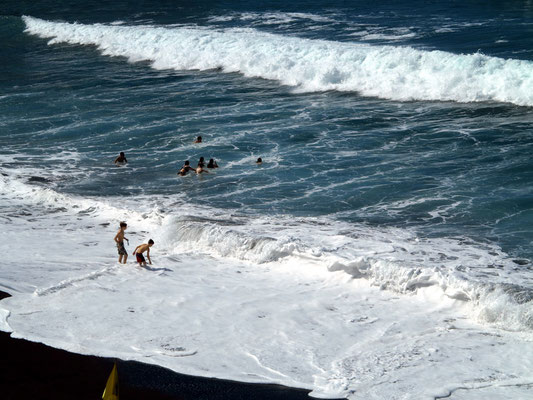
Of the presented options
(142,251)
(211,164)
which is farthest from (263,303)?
(211,164)

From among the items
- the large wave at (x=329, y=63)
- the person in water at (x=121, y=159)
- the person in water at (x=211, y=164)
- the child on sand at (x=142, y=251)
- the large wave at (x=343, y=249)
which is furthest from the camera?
the large wave at (x=329, y=63)

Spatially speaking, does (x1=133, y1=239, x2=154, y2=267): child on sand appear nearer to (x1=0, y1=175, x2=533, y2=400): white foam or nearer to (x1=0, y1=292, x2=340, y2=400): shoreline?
(x1=0, y1=175, x2=533, y2=400): white foam

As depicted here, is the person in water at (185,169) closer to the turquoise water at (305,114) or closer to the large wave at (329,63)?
the turquoise water at (305,114)

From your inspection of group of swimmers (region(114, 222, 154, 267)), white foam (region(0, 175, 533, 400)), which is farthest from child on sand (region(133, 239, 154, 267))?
white foam (region(0, 175, 533, 400))

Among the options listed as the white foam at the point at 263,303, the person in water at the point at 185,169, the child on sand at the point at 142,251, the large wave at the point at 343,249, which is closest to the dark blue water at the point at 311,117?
the person in water at the point at 185,169

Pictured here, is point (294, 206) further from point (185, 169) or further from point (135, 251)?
point (135, 251)

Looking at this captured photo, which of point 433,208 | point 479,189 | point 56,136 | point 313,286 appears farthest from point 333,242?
point 56,136

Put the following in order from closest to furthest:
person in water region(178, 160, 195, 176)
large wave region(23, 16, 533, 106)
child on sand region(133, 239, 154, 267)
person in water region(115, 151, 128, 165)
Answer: child on sand region(133, 239, 154, 267) < person in water region(178, 160, 195, 176) < person in water region(115, 151, 128, 165) < large wave region(23, 16, 533, 106)

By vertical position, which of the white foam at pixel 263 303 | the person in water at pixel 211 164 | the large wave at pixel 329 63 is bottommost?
the white foam at pixel 263 303
